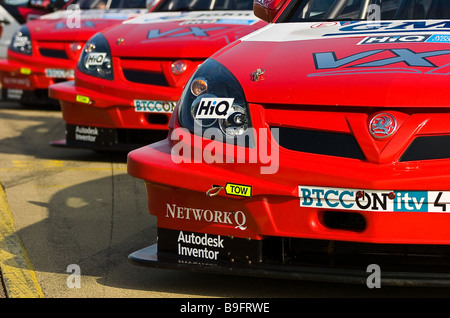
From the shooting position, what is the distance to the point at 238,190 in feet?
12.6

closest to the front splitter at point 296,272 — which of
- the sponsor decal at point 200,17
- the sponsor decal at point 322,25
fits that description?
the sponsor decal at point 322,25

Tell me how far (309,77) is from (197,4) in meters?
4.86

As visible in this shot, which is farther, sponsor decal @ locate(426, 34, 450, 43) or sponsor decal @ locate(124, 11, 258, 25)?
sponsor decal @ locate(124, 11, 258, 25)

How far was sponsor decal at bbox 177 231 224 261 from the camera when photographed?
3.99 meters

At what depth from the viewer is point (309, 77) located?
3.99 metres

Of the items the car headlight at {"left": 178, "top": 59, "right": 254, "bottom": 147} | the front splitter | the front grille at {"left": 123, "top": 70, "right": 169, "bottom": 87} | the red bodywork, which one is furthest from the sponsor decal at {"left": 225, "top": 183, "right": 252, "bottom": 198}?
the red bodywork

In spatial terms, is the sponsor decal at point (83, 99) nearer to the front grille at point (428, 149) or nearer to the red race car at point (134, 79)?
the red race car at point (134, 79)

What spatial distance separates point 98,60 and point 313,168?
163 inches

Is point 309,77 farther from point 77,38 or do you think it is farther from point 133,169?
point 77,38

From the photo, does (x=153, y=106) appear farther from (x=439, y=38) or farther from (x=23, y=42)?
(x=23, y=42)

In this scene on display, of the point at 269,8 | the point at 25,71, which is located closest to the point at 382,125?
the point at 269,8

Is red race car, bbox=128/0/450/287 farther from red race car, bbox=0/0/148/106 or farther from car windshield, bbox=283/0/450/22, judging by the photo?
red race car, bbox=0/0/148/106

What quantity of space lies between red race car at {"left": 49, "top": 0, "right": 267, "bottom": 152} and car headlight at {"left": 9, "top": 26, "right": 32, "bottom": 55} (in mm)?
3081
